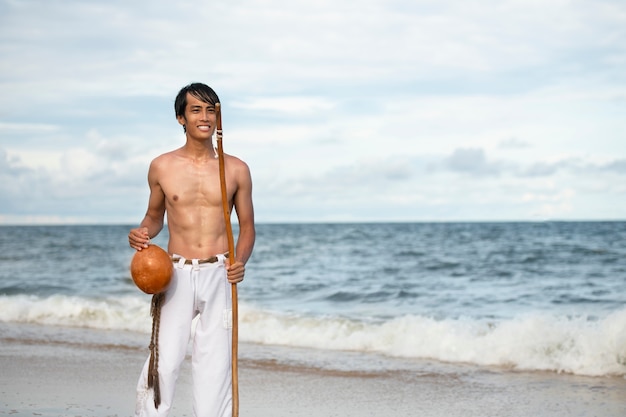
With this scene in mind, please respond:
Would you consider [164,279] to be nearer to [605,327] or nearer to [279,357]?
[279,357]

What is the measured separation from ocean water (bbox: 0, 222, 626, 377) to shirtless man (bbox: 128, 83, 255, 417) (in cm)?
448

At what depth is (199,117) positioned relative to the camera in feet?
12.8

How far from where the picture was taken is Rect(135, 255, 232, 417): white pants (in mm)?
3865

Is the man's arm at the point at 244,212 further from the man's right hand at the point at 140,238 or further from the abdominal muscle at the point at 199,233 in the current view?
the man's right hand at the point at 140,238

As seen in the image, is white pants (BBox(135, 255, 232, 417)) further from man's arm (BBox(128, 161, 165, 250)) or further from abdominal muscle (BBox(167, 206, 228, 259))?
man's arm (BBox(128, 161, 165, 250))

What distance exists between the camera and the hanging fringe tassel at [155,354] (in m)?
3.85

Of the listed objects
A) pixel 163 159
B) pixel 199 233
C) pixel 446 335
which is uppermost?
pixel 163 159

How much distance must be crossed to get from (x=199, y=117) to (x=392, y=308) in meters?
10.1

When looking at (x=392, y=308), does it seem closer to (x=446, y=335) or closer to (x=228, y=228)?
(x=446, y=335)

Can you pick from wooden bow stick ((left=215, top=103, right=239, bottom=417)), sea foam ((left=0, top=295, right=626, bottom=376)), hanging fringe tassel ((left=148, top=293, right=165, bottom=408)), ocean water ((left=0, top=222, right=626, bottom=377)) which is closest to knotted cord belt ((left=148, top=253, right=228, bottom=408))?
hanging fringe tassel ((left=148, top=293, right=165, bottom=408))

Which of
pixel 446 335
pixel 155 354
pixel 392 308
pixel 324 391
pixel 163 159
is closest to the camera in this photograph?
pixel 155 354

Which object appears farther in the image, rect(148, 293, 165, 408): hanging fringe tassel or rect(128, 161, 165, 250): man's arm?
rect(128, 161, 165, 250): man's arm

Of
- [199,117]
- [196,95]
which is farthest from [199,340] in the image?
[196,95]

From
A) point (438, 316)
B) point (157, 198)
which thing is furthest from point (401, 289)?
point (157, 198)
